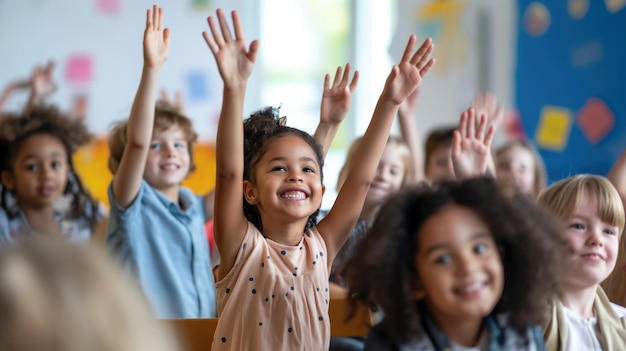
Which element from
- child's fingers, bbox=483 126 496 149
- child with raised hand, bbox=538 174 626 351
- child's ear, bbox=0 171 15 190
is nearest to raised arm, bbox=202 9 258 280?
child's fingers, bbox=483 126 496 149

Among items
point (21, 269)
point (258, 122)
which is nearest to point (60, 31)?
point (258, 122)

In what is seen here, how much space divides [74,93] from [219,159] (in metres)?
3.62

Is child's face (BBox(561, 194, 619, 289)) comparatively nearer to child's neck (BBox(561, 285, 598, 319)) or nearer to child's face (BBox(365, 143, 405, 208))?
child's neck (BBox(561, 285, 598, 319))

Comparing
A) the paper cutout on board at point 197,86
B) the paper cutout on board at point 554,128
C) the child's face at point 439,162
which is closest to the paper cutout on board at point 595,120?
the paper cutout on board at point 554,128

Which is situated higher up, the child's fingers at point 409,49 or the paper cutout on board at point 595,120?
the paper cutout on board at point 595,120

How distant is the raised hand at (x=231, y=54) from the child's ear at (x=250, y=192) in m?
0.27

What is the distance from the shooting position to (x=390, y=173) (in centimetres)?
336

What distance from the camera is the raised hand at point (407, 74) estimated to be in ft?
6.61

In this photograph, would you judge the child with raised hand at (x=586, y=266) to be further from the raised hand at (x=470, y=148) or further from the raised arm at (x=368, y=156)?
the raised arm at (x=368, y=156)

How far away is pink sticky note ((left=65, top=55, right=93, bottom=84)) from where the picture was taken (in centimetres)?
517

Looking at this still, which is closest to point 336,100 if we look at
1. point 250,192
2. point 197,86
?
point 250,192

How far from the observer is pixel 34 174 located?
325cm

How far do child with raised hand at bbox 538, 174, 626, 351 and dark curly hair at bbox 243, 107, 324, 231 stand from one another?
0.61 meters

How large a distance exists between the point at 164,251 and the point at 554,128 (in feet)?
9.68
